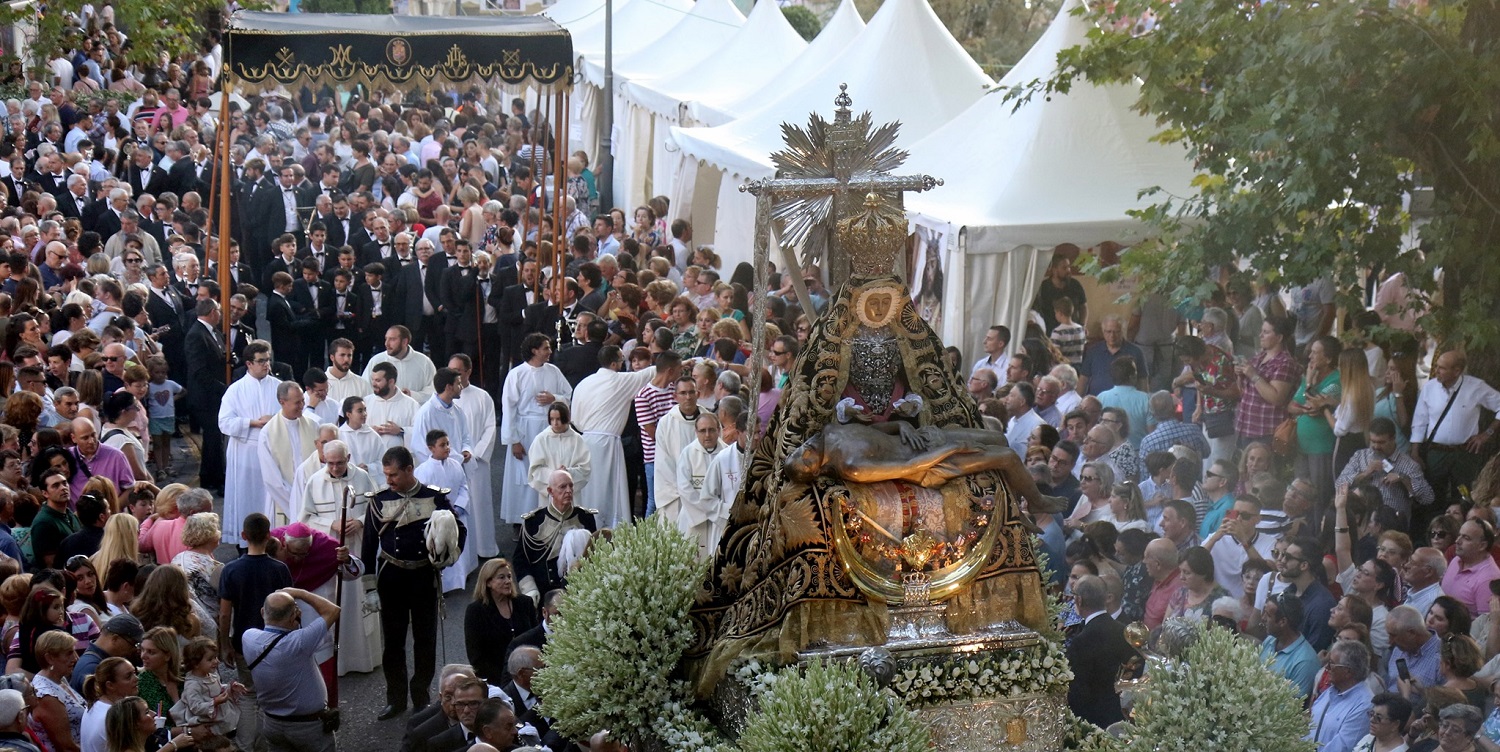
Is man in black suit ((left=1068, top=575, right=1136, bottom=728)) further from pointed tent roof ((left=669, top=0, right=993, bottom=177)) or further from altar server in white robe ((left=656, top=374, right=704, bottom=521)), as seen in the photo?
pointed tent roof ((left=669, top=0, right=993, bottom=177))

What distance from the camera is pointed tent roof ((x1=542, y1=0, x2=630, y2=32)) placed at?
32.4 metres

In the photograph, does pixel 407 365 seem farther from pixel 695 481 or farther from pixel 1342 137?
pixel 1342 137

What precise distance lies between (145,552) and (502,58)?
24.8ft

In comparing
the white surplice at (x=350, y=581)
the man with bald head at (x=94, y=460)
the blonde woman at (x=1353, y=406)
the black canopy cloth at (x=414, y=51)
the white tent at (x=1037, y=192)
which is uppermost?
the black canopy cloth at (x=414, y=51)

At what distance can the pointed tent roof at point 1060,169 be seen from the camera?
13.7 m

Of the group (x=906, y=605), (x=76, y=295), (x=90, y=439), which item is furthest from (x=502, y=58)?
(x=906, y=605)

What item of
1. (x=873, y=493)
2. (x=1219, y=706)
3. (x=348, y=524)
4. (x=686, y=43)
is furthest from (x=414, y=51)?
(x=1219, y=706)

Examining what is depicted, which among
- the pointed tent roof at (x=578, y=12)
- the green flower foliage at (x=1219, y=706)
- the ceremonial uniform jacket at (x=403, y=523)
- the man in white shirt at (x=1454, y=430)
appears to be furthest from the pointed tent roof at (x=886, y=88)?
the pointed tent roof at (x=578, y=12)

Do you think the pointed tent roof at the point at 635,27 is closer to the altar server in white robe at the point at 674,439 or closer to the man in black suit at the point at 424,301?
the man in black suit at the point at 424,301

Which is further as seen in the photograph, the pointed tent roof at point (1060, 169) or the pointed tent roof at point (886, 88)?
the pointed tent roof at point (886, 88)

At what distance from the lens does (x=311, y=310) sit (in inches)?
658

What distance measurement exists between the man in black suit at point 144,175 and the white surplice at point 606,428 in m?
11.8

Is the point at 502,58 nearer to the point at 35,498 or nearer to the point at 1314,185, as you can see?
the point at 35,498

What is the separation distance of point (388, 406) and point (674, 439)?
7.22 feet
